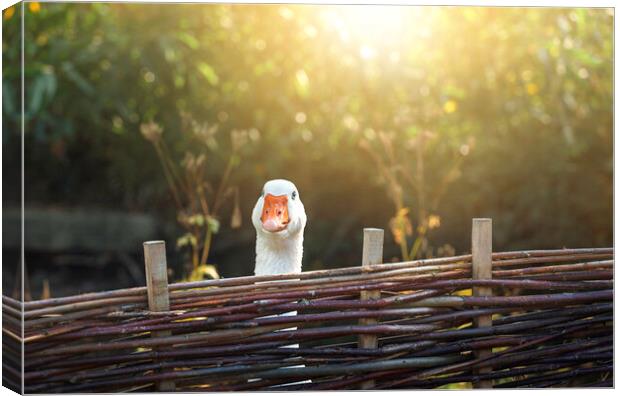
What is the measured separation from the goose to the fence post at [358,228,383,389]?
16cm

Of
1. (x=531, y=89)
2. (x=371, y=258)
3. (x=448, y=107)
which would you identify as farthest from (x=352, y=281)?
(x=531, y=89)

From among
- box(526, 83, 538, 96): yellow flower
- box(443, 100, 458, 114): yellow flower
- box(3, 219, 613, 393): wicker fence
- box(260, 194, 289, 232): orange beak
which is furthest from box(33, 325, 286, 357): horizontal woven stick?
box(526, 83, 538, 96): yellow flower

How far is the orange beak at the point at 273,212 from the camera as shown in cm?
183

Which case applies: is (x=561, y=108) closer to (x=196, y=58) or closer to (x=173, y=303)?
(x=196, y=58)

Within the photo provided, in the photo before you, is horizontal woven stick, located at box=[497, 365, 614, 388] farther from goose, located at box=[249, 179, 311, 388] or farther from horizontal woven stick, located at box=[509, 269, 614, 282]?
goose, located at box=[249, 179, 311, 388]

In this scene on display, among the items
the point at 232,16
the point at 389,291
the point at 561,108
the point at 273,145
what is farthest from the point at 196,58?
the point at 389,291

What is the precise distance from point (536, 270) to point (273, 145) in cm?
329

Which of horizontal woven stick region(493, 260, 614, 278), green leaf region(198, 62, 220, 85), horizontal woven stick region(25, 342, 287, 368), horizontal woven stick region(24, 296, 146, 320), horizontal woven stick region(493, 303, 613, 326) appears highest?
green leaf region(198, 62, 220, 85)

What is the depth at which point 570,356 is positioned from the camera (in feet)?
6.34

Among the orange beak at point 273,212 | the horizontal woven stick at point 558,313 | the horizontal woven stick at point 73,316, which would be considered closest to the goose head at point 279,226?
the orange beak at point 273,212

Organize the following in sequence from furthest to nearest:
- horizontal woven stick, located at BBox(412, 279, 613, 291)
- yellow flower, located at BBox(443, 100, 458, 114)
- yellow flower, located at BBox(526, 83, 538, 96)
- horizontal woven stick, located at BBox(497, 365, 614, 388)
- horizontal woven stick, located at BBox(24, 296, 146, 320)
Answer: yellow flower, located at BBox(526, 83, 538, 96)
yellow flower, located at BBox(443, 100, 458, 114)
horizontal woven stick, located at BBox(497, 365, 614, 388)
horizontal woven stick, located at BBox(412, 279, 613, 291)
horizontal woven stick, located at BBox(24, 296, 146, 320)

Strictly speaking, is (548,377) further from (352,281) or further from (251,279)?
(251,279)

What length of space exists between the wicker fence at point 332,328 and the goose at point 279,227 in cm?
12

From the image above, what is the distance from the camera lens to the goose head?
184 cm
